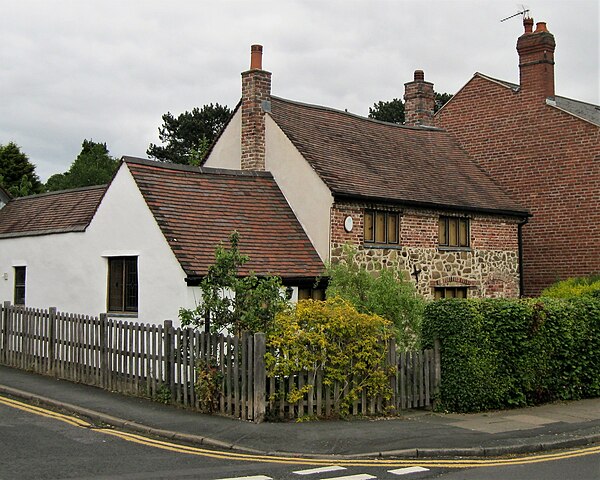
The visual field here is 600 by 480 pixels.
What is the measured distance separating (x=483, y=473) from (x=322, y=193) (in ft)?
36.2

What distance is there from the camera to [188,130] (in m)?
60.2

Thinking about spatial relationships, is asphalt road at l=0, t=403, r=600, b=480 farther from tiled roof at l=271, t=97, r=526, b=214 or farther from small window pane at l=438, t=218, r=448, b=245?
Result: small window pane at l=438, t=218, r=448, b=245

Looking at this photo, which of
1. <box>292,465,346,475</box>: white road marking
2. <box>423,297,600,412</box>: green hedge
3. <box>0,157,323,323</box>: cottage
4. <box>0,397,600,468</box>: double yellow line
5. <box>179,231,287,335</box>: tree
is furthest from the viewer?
<box>0,157,323,323</box>: cottage

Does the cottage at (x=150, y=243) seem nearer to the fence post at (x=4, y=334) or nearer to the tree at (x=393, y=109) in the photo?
the fence post at (x=4, y=334)

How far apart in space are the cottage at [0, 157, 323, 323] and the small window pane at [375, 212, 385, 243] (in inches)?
84.1

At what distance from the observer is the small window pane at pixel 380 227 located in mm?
20609

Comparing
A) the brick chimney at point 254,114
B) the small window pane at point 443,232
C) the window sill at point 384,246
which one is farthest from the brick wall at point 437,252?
the brick chimney at point 254,114

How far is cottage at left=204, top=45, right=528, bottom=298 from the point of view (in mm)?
20000

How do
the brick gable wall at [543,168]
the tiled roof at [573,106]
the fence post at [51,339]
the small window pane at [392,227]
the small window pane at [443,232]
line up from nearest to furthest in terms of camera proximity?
the fence post at [51,339], the small window pane at [392,227], the small window pane at [443,232], the brick gable wall at [543,168], the tiled roof at [573,106]

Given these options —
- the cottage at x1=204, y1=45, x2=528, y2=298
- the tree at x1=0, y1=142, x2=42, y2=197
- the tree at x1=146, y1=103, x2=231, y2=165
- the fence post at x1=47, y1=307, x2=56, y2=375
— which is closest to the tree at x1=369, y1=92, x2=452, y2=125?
the tree at x1=146, y1=103, x2=231, y2=165

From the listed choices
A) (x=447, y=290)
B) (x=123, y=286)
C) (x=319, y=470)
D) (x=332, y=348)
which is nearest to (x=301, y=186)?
(x=123, y=286)

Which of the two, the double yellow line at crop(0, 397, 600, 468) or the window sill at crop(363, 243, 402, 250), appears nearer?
the double yellow line at crop(0, 397, 600, 468)

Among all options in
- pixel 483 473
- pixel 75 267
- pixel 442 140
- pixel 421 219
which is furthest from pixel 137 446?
pixel 442 140

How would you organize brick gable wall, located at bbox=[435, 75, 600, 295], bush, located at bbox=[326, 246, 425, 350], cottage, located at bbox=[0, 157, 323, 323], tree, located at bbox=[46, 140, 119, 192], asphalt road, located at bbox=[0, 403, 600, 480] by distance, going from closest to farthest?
asphalt road, located at bbox=[0, 403, 600, 480] → bush, located at bbox=[326, 246, 425, 350] → cottage, located at bbox=[0, 157, 323, 323] → brick gable wall, located at bbox=[435, 75, 600, 295] → tree, located at bbox=[46, 140, 119, 192]
